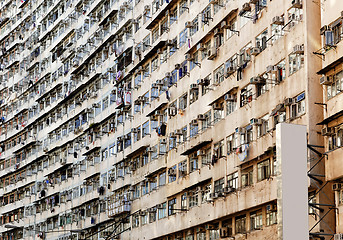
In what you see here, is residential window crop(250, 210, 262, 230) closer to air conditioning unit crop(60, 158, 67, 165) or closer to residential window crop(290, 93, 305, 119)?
residential window crop(290, 93, 305, 119)

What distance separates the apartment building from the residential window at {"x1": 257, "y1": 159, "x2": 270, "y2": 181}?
0.26 feet

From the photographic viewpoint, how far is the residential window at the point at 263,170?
97.1ft

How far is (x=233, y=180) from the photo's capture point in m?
32.3

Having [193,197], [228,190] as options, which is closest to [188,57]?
[193,197]

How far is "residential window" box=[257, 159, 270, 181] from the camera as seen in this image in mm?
29581

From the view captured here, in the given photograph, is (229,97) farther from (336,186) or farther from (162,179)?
(162,179)

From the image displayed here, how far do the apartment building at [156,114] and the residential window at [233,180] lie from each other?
0.28 feet

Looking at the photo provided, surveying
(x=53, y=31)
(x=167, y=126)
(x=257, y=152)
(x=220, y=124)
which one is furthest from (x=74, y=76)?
(x=257, y=152)

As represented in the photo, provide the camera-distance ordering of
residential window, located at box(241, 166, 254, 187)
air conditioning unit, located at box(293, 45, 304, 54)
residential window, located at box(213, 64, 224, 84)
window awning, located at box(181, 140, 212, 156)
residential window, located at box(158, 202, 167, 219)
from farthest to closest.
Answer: residential window, located at box(158, 202, 167, 219) → window awning, located at box(181, 140, 212, 156) → residential window, located at box(213, 64, 224, 84) → residential window, located at box(241, 166, 254, 187) → air conditioning unit, located at box(293, 45, 304, 54)

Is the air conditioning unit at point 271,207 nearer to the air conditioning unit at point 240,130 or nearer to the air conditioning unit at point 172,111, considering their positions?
the air conditioning unit at point 240,130

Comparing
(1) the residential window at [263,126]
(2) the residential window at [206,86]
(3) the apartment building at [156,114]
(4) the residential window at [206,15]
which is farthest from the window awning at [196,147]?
(4) the residential window at [206,15]

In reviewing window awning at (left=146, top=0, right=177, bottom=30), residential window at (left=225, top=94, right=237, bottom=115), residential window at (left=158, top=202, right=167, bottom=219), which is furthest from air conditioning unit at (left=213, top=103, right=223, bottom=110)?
window awning at (left=146, top=0, right=177, bottom=30)

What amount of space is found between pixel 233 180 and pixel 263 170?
2.65 metres

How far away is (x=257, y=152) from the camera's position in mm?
30188
